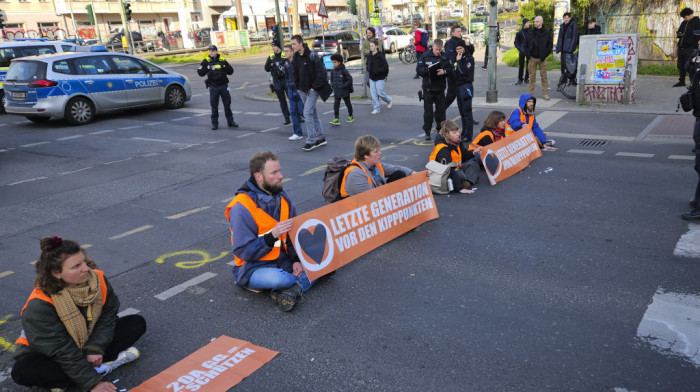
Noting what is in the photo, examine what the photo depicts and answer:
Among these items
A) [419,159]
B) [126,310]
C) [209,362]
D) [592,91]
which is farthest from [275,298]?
[592,91]

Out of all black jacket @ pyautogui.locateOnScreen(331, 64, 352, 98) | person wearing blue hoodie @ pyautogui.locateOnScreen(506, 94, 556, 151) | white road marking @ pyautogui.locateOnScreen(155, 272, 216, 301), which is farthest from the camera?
black jacket @ pyautogui.locateOnScreen(331, 64, 352, 98)

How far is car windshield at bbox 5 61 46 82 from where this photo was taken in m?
14.6

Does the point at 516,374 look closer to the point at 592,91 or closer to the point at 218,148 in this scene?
the point at 218,148

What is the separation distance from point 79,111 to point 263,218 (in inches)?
488

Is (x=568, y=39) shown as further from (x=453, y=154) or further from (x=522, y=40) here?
(x=453, y=154)

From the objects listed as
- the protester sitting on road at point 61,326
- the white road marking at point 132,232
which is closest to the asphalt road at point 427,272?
the white road marking at point 132,232

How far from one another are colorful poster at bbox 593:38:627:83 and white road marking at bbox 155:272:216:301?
1137 cm

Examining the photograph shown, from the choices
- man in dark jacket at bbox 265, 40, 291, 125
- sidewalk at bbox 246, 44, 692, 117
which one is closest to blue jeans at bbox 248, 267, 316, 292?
man in dark jacket at bbox 265, 40, 291, 125

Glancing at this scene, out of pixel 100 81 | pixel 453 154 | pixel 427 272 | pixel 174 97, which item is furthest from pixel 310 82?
pixel 174 97

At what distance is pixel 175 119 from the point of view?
51.2 feet

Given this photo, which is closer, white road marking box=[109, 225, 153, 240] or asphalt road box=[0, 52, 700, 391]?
asphalt road box=[0, 52, 700, 391]

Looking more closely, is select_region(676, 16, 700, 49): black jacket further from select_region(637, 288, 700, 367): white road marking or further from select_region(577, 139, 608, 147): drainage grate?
select_region(637, 288, 700, 367): white road marking

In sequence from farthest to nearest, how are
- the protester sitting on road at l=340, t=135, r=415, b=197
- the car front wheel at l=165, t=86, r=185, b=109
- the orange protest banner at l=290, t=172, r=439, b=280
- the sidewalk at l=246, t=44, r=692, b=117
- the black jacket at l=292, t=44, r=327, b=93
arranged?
the car front wheel at l=165, t=86, r=185, b=109 < the sidewalk at l=246, t=44, r=692, b=117 < the black jacket at l=292, t=44, r=327, b=93 < the protester sitting on road at l=340, t=135, r=415, b=197 < the orange protest banner at l=290, t=172, r=439, b=280

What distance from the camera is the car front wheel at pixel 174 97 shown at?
17.1 metres
